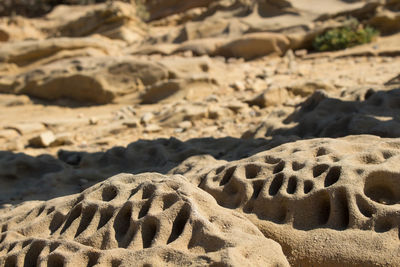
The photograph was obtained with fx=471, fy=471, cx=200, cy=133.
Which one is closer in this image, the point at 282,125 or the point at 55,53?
the point at 282,125

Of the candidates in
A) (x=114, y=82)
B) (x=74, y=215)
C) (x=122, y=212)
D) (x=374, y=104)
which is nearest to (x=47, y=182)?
(x=74, y=215)

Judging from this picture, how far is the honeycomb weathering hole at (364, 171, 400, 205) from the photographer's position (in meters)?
2.20

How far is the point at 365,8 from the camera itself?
9.09 metres

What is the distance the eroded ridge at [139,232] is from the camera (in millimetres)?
1795

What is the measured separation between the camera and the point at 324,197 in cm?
221

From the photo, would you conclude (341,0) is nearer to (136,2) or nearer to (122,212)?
(136,2)

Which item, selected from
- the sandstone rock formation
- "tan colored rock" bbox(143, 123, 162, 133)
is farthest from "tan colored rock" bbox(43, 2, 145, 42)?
"tan colored rock" bbox(143, 123, 162, 133)

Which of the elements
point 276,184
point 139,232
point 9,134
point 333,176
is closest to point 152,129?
point 9,134

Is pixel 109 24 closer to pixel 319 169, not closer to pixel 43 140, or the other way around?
pixel 43 140

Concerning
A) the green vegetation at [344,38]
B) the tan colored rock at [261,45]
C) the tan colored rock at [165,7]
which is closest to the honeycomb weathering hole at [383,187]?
the green vegetation at [344,38]

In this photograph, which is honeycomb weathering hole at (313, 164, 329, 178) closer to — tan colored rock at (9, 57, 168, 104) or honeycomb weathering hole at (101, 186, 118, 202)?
honeycomb weathering hole at (101, 186, 118, 202)

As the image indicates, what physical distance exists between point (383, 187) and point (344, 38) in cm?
669

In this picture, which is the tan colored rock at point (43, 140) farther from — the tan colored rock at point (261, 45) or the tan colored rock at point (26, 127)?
the tan colored rock at point (261, 45)

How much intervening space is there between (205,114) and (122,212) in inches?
151
